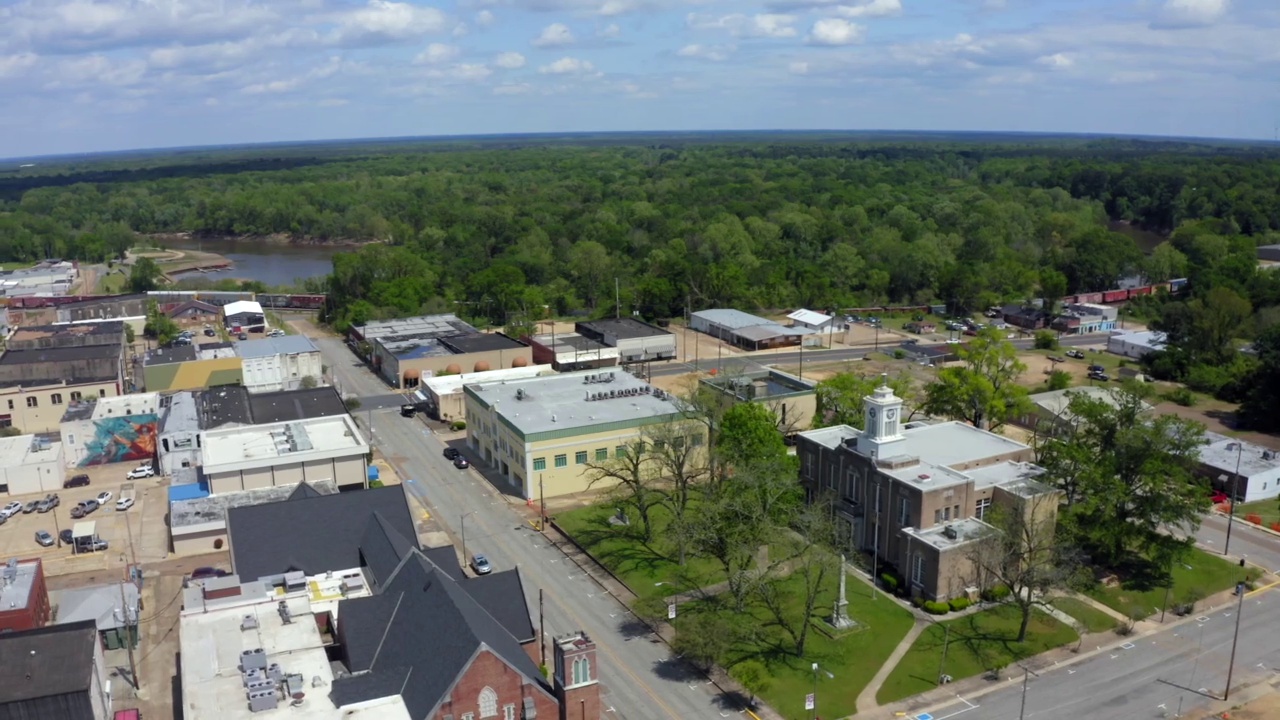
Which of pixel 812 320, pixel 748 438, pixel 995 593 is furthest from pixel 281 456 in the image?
pixel 812 320

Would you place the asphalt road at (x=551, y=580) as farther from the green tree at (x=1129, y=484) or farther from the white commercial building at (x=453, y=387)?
the green tree at (x=1129, y=484)

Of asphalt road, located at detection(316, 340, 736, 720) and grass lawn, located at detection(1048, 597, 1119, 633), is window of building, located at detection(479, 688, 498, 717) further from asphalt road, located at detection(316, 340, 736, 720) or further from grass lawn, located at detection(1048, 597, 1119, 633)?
grass lawn, located at detection(1048, 597, 1119, 633)

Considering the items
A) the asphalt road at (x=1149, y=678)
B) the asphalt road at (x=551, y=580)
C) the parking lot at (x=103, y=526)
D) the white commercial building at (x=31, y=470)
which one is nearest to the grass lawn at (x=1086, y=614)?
the asphalt road at (x=1149, y=678)

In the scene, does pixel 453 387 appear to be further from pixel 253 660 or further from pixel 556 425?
pixel 253 660

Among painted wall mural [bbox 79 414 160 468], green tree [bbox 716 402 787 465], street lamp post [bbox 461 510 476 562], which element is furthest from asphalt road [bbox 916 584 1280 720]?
painted wall mural [bbox 79 414 160 468]

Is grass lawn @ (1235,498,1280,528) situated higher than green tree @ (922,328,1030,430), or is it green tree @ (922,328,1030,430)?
green tree @ (922,328,1030,430)

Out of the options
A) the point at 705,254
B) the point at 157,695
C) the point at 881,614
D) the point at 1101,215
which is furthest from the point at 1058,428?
the point at 1101,215
